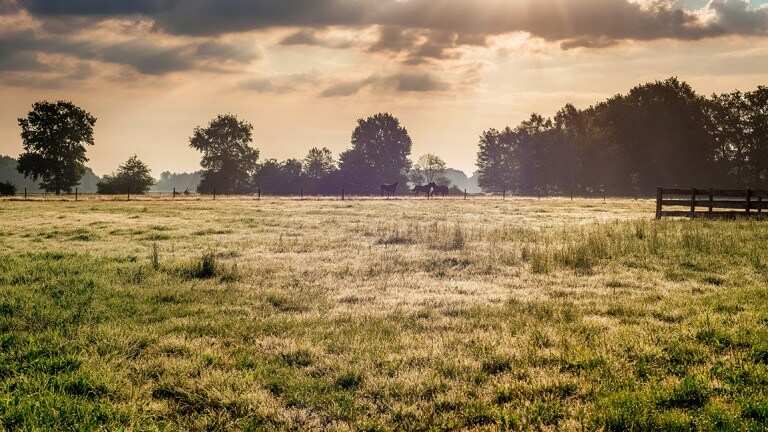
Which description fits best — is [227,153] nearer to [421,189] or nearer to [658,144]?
[421,189]

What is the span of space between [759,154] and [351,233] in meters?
70.7

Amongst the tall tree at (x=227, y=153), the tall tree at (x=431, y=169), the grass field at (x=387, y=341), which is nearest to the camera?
the grass field at (x=387, y=341)

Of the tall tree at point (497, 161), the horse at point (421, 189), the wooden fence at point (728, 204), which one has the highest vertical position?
the tall tree at point (497, 161)

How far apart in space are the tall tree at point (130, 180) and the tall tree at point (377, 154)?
36.5m

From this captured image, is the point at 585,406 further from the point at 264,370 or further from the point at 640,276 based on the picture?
the point at 640,276

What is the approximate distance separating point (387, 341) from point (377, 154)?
4156 inches

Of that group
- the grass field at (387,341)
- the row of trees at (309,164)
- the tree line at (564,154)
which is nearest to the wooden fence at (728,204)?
the grass field at (387,341)

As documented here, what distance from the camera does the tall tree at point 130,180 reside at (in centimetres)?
7781

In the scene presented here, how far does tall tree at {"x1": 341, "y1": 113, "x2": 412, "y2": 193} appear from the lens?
105000 mm

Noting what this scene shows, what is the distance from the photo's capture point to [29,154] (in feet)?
247

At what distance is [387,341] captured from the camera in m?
7.53

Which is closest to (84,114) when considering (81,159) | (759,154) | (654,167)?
(81,159)

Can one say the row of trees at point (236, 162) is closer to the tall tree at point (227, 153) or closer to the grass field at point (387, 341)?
the tall tree at point (227, 153)

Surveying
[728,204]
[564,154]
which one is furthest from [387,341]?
[564,154]
